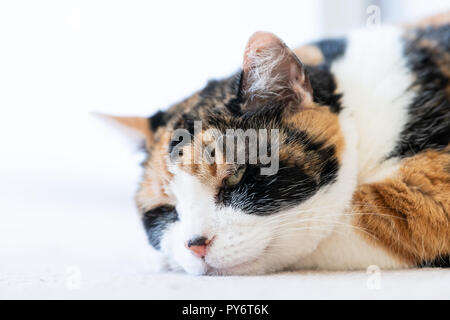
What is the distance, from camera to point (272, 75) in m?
1.02

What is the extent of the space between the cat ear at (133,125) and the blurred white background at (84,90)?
0.11ft

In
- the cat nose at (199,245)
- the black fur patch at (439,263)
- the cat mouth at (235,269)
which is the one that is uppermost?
the cat nose at (199,245)

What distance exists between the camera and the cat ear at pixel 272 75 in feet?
3.24

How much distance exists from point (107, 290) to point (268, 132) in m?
0.45

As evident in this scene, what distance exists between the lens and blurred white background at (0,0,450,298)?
4.68ft

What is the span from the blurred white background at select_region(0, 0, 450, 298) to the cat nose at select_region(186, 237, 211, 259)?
1.29 feet

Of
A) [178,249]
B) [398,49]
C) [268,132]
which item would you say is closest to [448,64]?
[398,49]

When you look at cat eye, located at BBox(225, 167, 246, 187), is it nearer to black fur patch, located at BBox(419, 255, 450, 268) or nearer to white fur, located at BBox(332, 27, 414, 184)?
white fur, located at BBox(332, 27, 414, 184)

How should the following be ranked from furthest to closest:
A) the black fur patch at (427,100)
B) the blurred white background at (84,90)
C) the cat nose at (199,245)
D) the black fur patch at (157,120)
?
the blurred white background at (84,90) < the black fur patch at (157,120) < the black fur patch at (427,100) < the cat nose at (199,245)

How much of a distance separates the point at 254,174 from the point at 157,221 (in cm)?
29

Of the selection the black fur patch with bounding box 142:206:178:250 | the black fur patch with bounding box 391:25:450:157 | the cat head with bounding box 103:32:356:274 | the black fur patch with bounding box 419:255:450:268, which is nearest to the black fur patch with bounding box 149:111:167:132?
the cat head with bounding box 103:32:356:274

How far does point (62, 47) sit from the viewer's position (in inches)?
59.1

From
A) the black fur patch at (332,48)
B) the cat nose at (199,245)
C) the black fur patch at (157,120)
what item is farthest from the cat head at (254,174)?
the black fur patch at (332,48)

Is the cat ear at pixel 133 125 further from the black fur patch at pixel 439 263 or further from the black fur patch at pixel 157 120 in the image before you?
the black fur patch at pixel 439 263
